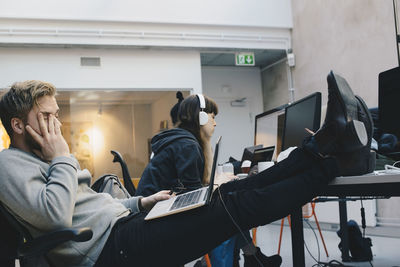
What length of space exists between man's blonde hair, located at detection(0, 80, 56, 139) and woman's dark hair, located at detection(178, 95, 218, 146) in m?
1.03

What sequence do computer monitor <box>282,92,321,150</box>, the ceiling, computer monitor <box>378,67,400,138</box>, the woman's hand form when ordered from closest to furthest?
the woman's hand → computer monitor <box>378,67,400,138</box> → computer monitor <box>282,92,321,150</box> → the ceiling

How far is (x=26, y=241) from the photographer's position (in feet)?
3.68

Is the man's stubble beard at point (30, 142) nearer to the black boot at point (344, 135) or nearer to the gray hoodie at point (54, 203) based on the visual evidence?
the gray hoodie at point (54, 203)

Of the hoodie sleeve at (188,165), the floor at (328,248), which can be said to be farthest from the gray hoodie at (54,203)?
the floor at (328,248)

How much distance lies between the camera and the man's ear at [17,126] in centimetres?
126

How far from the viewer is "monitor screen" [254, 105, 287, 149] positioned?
2.52 m

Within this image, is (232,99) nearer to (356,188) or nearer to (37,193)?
(356,188)

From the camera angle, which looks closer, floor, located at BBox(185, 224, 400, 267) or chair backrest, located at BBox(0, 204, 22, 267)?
chair backrest, located at BBox(0, 204, 22, 267)

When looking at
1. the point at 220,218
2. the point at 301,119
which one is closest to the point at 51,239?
the point at 220,218

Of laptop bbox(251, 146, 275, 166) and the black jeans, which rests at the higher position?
laptop bbox(251, 146, 275, 166)

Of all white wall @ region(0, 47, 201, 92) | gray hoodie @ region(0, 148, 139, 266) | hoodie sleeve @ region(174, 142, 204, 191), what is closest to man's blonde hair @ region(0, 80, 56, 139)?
gray hoodie @ region(0, 148, 139, 266)

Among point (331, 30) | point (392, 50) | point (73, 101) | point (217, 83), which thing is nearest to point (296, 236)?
Answer: point (392, 50)

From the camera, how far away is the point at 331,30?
5262 mm

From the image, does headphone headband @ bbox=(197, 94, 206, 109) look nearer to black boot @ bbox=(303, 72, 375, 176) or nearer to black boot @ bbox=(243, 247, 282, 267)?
black boot @ bbox=(243, 247, 282, 267)
